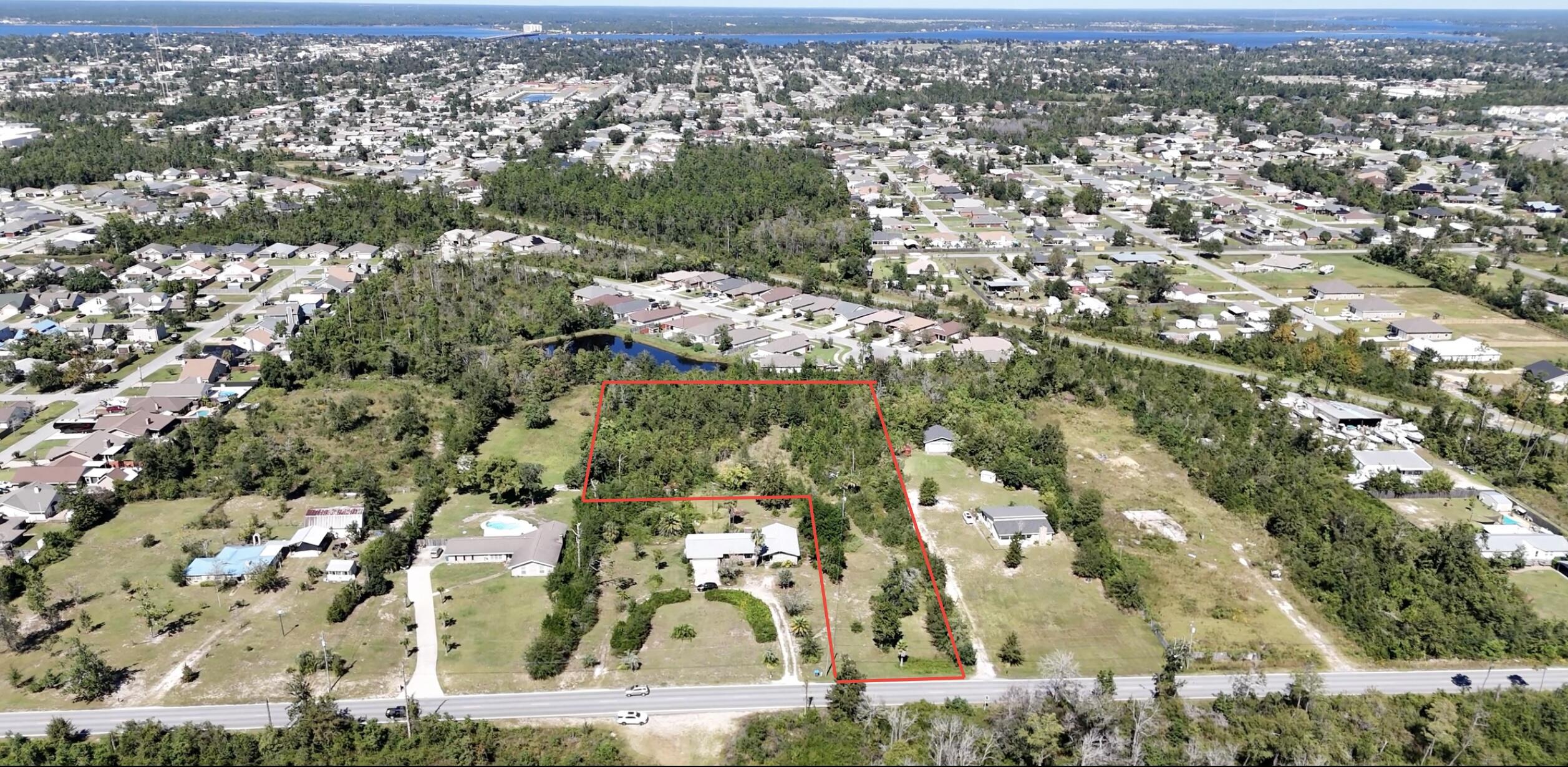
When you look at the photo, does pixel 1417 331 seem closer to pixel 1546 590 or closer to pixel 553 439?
pixel 1546 590

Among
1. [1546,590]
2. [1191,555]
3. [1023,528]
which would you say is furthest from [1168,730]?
[1546,590]

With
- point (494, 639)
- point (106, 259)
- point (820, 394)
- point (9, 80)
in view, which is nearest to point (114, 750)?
point (494, 639)

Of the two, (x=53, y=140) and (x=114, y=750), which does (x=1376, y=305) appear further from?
(x=53, y=140)

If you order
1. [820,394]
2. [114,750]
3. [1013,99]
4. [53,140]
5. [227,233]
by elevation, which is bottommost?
[114,750]

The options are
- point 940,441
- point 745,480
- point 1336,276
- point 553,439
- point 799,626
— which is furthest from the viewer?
point 1336,276

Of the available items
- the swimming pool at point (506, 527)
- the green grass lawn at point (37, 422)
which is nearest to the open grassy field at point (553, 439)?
the swimming pool at point (506, 527)
